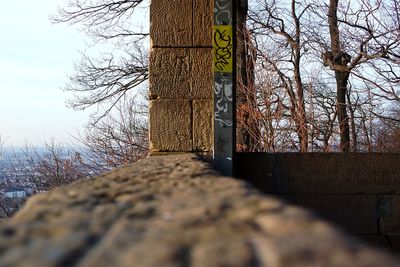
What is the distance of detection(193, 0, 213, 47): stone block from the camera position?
16.2ft

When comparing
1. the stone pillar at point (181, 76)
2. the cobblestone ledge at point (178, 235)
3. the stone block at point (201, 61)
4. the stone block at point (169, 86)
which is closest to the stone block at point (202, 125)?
the stone pillar at point (181, 76)

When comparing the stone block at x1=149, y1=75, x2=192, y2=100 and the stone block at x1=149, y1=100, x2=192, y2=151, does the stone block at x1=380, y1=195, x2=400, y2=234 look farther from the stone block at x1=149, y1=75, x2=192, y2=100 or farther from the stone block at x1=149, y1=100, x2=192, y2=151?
the stone block at x1=149, y1=75, x2=192, y2=100

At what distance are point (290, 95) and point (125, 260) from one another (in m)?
9.03

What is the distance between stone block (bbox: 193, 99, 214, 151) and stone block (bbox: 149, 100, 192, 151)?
0.06 meters

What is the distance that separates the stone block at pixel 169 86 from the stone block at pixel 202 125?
159mm

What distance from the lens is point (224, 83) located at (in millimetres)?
4801

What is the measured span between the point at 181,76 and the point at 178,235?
13.1 ft

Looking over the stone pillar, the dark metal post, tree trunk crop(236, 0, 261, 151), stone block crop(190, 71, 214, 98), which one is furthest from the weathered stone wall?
tree trunk crop(236, 0, 261, 151)

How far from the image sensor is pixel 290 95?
9664mm

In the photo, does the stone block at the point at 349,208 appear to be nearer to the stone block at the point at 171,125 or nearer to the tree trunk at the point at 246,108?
the stone block at the point at 171,125

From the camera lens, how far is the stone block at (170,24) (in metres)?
4.93

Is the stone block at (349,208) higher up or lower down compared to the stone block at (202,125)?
lower down

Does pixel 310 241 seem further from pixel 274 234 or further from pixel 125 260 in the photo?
pixel 125 260

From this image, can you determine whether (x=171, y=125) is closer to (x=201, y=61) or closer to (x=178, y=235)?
(x=201, y=61)
